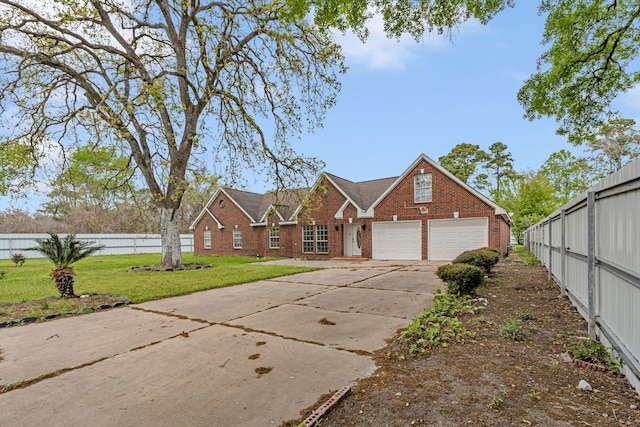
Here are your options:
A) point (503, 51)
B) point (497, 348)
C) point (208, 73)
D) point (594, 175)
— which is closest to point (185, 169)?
point (208, 73)

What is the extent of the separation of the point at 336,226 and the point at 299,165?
7987mm

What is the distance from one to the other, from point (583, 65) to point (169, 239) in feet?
54.0

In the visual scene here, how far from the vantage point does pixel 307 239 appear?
67.9 ft

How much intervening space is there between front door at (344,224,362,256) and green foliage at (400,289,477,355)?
13.2m

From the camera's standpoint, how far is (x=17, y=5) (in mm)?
11164

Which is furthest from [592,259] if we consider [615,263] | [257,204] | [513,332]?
[257,204]

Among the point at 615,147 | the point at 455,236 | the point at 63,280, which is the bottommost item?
the point at 63,280

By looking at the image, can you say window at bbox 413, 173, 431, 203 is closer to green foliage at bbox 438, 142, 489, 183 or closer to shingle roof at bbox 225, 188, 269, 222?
shingle roof at bbox 225, 188, 269, 222

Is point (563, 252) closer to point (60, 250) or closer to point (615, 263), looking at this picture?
point (615, 263)

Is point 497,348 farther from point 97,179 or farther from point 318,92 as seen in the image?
point 97,179

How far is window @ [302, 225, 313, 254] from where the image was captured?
67.5 ft

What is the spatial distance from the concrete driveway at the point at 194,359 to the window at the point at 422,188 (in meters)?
10.5

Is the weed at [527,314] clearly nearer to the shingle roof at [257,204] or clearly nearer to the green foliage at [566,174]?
the shingle roof at [257,204]

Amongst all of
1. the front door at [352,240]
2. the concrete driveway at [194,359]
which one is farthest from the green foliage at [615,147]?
the concrete driveway at [194,359]
